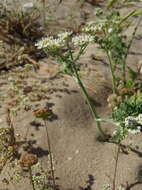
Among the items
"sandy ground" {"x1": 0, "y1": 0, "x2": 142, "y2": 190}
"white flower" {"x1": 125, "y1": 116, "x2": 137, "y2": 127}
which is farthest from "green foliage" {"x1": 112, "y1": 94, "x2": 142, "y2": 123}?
"sandy ground" {"x1": 0, "y1": 0, "x2": 142, "y2": 190}

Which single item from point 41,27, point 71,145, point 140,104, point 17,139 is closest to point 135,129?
point 140,104

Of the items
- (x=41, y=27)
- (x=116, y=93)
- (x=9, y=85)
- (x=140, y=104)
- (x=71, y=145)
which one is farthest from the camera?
(x=41, y=27)

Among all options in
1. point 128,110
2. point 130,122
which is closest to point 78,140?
point 128,110

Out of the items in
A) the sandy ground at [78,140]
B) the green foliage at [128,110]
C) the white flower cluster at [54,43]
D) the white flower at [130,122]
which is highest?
the white flower cluster at [54,43]

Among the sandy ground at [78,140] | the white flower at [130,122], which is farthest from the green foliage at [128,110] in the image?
the sandy ground at [78,140]

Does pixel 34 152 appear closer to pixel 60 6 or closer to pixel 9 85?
pixel 9 85

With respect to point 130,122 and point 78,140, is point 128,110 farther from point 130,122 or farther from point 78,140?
point 78,140

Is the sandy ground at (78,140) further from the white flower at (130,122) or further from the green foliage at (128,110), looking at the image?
the white flower at (130,122)

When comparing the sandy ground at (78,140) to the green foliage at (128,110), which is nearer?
the green foliage at (128,110)
